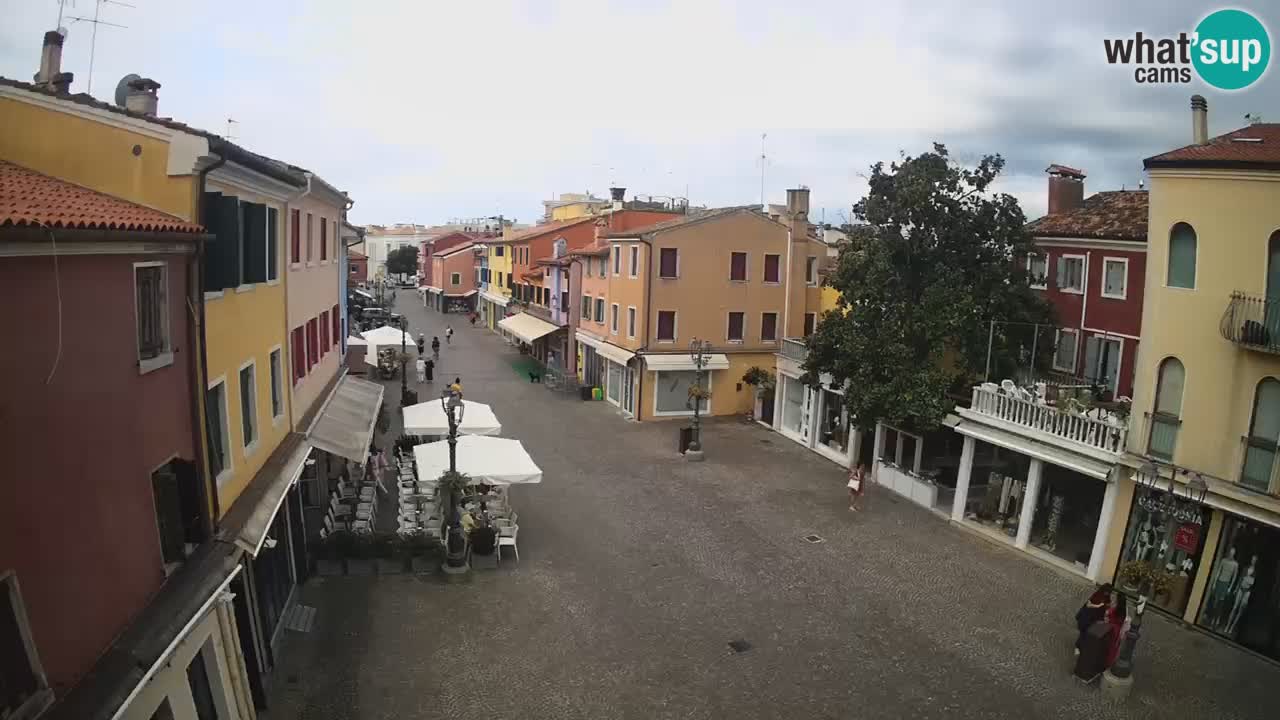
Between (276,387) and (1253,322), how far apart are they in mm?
16924

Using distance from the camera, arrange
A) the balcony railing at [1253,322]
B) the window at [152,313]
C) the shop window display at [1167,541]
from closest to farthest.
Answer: the window at [152,313] → the balcony railing at [1253,322] → the shop window display at [1167,541]

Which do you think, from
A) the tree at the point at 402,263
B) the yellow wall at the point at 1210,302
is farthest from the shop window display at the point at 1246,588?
the tree at the point at 402,263

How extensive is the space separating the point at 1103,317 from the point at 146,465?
23.9 metres

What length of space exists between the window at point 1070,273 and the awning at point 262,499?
21.7 metres

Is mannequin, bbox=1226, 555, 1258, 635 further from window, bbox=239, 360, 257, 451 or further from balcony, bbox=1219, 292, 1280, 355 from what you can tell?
window, bbox=239, 360, 257, 451

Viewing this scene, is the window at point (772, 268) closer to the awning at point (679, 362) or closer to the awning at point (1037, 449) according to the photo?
the awning at point (679, 362)

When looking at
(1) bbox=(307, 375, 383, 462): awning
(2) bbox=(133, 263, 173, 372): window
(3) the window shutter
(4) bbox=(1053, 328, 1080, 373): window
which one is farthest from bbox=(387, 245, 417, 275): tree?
(2) bbox=(133, 263, 173, 372): window

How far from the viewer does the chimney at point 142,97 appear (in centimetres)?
1116

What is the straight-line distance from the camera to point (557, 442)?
27.5 meters

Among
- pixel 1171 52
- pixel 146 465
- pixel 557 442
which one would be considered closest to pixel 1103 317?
pixel 1171 52

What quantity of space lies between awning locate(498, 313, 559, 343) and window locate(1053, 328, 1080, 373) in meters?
24.5

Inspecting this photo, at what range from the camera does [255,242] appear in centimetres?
1184

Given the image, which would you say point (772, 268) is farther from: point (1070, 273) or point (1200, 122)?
point (1200, 122)

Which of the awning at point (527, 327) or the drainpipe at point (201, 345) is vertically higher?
the drainpipe at point (201, 345)
